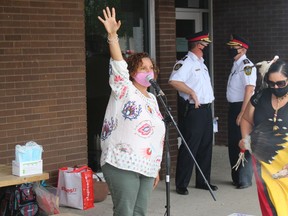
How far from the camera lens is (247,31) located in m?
10.3

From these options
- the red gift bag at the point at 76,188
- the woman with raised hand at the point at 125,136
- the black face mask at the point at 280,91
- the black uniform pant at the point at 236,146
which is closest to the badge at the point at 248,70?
the black uniform pant at the point at 236,146

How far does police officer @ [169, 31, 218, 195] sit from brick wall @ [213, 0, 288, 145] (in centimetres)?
320

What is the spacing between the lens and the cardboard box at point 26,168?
5.24 meters

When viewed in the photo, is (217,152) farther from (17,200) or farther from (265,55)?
(17,200)

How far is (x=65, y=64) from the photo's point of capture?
22.7 ft

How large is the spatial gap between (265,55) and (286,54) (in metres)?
0.37

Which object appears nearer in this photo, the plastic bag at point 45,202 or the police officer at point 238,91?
the plastic bag at point 45,202

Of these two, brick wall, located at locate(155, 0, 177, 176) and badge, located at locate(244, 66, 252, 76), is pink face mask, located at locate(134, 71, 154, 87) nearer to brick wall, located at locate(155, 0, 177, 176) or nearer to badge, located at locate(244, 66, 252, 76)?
badge, located at locate(244, 66, 252, 76)

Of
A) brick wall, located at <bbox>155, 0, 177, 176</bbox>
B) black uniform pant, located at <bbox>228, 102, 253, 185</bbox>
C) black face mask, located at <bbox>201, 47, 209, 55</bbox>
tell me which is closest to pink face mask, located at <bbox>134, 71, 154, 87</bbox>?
black uniform pant, located at <bbox>228, 102, 253, 185</bbox>

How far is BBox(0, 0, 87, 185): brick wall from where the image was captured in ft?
21.0

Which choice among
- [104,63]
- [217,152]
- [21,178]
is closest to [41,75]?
[104,63]

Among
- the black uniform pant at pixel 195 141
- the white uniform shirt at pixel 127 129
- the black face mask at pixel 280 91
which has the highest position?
the black face mask at pixel 280 91

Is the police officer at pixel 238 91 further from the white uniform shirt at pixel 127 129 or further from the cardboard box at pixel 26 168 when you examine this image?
the white uniform shirt at pixel 127 129

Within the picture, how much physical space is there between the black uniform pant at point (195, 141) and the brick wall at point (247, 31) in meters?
3.28
